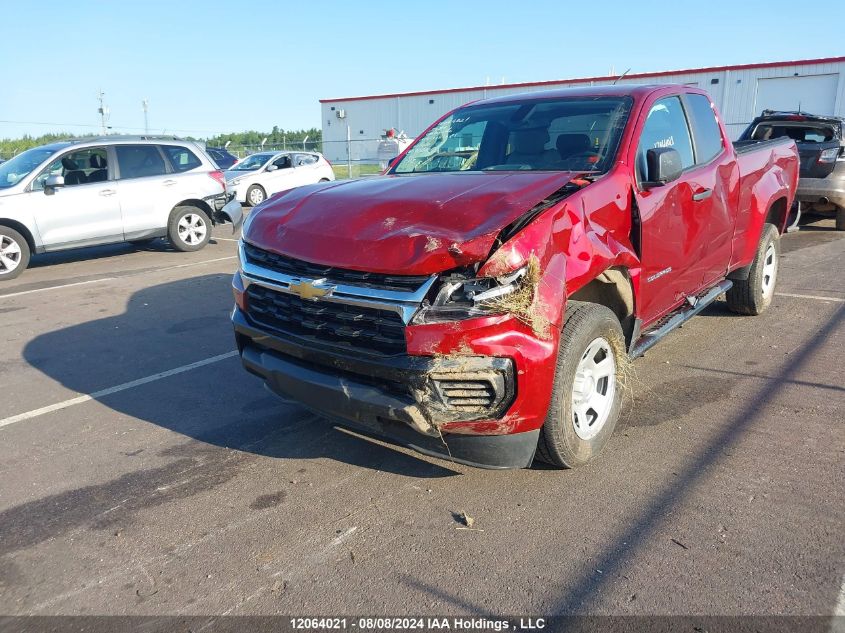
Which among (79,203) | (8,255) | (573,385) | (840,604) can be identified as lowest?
(840,604)

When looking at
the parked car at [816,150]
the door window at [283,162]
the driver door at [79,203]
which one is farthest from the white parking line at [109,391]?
the door window at [283,162]

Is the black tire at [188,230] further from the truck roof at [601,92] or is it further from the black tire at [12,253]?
the truck roof at [601,92]

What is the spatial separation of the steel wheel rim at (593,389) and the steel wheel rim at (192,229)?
9.20 m

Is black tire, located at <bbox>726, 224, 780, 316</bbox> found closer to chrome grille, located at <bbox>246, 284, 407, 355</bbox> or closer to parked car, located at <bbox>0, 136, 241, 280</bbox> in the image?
chrome grille, located at <bbox>246, 284, 407, 355</bbox>

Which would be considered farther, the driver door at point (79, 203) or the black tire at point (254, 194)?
the black tire at point (254, 194)

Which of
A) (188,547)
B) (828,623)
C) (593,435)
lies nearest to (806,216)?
(593,435)

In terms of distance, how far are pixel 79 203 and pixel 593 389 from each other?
893cm

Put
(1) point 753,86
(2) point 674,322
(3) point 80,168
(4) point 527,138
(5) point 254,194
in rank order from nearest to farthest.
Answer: (4) point 527,138
(2) point 674,322
(3) point 80,168
(5) point 254,194
(1) point 753,86

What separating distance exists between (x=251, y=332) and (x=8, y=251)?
750 cm

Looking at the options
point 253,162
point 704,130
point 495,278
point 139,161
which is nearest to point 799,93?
point 253,162

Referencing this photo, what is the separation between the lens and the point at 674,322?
4.69m

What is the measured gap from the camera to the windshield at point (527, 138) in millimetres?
4125

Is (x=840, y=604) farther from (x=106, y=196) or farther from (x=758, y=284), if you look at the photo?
(x=106, y=196)

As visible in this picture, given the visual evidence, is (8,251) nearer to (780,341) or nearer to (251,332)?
(251,332)
